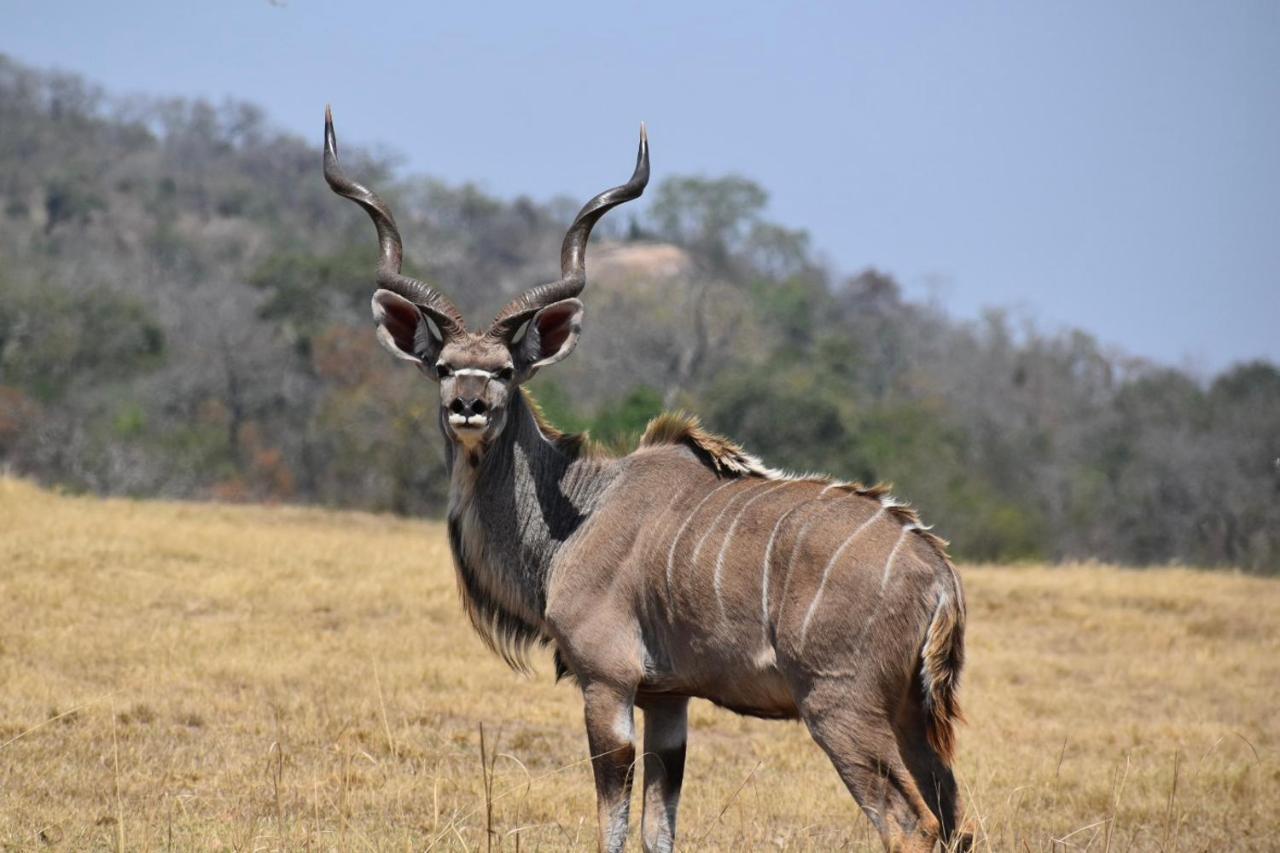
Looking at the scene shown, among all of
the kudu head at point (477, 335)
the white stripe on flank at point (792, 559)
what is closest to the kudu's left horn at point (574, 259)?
the kudu head at point (477, 335)

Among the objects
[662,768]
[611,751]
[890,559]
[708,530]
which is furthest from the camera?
[662,768]

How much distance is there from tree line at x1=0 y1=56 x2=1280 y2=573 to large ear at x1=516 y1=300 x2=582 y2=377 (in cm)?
1447

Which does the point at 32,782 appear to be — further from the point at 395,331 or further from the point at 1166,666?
the point at 1166,666

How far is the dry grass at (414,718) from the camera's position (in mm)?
6512

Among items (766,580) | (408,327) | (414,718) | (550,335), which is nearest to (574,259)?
(550,335)

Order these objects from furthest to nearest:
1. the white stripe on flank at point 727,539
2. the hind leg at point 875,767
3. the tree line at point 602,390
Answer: the tree line at point 602,390, the white stripe on flank at point 727,539, the hind leg at point 875,767

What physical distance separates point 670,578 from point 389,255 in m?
1.88

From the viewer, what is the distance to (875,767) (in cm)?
508

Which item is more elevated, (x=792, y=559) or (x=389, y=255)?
(x=389, y=255)

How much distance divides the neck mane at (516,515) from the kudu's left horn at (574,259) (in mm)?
376

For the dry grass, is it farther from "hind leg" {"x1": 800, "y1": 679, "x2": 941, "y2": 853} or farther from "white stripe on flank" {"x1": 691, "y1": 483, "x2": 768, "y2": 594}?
"white stripe on flank" {"x1": 691, "y1": 483, "x2": 768, "y2": 594}

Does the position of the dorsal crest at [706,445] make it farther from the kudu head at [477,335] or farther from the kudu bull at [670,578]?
the kudu head at [477,335]

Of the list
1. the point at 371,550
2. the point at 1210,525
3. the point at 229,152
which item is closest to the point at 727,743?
the point at 371,550

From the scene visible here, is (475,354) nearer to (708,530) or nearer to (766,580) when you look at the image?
(708,530)
